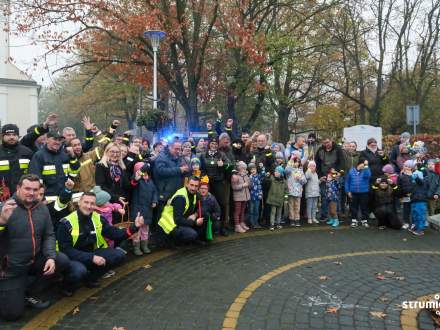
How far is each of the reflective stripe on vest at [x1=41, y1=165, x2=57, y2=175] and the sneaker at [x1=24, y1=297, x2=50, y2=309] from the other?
2.10m

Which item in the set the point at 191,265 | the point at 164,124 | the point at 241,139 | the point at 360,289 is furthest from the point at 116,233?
the point at 164,124

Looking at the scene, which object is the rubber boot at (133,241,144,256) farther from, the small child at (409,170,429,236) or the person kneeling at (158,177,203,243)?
the small child at (409,170,429,236)

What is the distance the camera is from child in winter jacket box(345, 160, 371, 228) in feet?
32.0

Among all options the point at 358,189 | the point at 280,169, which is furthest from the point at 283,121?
the point at 280,169

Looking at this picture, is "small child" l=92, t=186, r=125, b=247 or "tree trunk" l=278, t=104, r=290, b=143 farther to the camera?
"tree trunk" l=278, t=104, r=290, b=143

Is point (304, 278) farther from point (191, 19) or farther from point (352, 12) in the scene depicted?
point (352, 12)

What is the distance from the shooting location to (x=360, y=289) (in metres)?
5.54

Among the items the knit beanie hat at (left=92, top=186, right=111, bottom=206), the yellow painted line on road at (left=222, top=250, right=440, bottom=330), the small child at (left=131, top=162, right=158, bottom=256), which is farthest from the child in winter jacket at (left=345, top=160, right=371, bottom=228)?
the knit beanie hat at (left=92, top=186, right=111, bottom=206)

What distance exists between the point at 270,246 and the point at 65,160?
3947 millimetres

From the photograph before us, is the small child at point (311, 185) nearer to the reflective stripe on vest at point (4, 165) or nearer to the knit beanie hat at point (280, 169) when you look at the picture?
the knit beanie hat at point (280, 169)

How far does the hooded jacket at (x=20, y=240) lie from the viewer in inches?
187

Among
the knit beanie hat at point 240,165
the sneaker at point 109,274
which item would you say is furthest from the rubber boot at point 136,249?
the knit beanie hat at point 240,165

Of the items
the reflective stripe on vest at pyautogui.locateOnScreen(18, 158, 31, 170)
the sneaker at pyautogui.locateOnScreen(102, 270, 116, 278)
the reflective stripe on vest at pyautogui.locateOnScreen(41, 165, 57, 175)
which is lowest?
the sneaker at pyautogui.locateOnScreen(102, 270, 116, 278)

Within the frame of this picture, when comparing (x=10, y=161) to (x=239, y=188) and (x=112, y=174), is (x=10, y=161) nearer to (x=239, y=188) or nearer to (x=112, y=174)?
(x=112, y=174)
